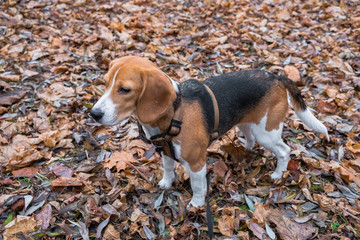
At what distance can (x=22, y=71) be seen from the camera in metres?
5.34

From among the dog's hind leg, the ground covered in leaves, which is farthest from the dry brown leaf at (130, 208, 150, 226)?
the dog's hind leg

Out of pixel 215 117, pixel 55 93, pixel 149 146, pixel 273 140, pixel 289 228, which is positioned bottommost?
pixel 149 146

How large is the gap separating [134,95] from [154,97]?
19 cm

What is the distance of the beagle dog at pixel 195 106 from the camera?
2613 mm

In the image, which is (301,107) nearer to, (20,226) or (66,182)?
(66,182)

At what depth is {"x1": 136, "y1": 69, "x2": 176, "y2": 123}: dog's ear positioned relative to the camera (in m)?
2.59

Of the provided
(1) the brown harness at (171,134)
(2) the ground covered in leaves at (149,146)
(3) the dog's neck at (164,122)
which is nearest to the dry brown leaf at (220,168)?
(2) the ground covered in leaves at (149,146)

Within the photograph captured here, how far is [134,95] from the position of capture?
2648 mm

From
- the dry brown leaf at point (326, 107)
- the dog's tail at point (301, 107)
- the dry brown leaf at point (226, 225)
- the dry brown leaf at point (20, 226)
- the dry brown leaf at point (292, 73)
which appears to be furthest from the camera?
the dry brown leaf at point (292, 73)

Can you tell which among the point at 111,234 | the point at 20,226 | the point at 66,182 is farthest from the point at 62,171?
the point at 111,234

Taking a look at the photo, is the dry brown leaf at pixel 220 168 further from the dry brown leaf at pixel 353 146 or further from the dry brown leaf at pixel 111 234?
the dry brown leaf at pixel 353 146

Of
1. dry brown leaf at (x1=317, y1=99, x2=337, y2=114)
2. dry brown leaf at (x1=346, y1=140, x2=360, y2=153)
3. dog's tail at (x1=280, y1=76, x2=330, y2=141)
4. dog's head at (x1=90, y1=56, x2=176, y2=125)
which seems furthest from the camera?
dry brown leaf at (x1=317, y1=99, x2=337, y2=114)

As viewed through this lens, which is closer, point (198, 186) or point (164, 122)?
point (164, 122)

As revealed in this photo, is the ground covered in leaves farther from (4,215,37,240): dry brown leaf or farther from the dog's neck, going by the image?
the dog's neck
